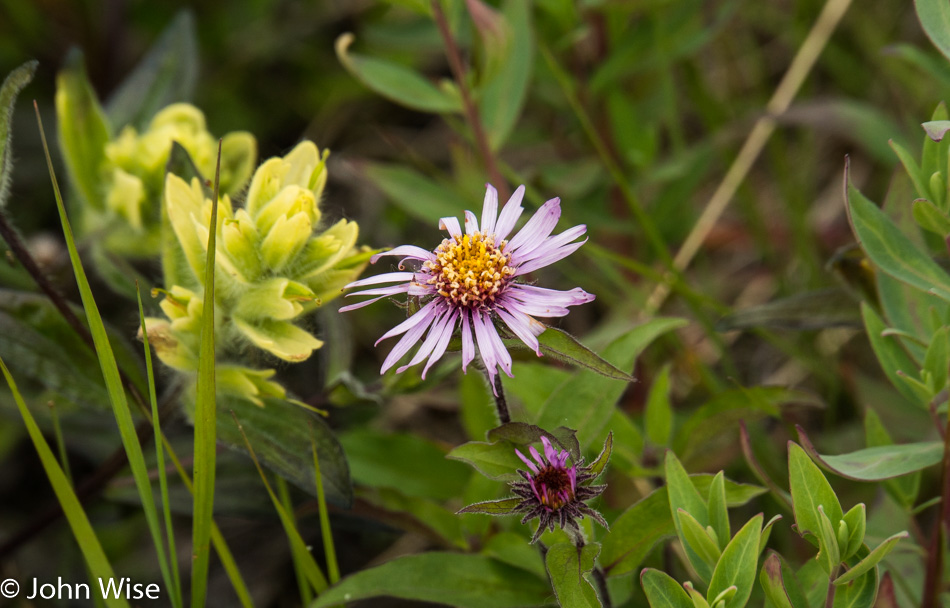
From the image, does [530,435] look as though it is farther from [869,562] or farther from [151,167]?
[151,167]

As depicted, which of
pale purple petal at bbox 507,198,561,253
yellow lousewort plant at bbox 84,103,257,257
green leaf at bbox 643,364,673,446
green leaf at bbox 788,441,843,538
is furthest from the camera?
yellow lousewort plant at bbox 84,103,257,257

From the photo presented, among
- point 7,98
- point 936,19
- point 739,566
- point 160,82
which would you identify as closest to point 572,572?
point 739,566

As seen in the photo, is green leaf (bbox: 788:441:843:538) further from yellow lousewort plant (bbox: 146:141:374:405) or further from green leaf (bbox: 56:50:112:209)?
green leaf (bbox: 56:50:112:209)

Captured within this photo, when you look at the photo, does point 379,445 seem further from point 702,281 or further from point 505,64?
point 702,281

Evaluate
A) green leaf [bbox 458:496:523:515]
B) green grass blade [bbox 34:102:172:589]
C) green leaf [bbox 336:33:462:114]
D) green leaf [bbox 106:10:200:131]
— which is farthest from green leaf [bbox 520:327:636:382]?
green leaf [bbox 106:10:200:131]

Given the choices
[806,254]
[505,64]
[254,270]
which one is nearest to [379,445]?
[254,270]

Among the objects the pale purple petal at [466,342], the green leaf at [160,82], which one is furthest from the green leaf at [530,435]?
the green leaf at [160,82]
